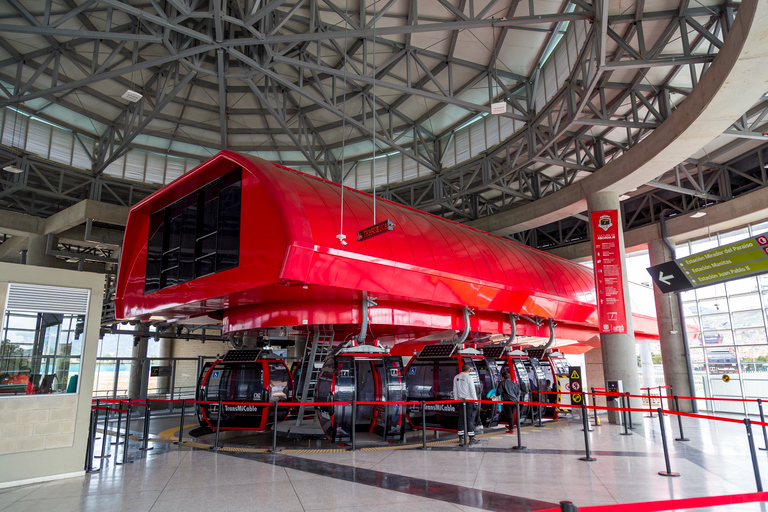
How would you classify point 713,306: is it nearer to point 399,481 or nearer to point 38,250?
point 399,481

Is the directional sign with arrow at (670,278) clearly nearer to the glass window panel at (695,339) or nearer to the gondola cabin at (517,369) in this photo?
the gondola cabin at (517,369)

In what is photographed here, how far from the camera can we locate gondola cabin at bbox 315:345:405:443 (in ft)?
44.0

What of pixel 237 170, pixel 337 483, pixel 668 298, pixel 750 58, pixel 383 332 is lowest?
pixel 337 483

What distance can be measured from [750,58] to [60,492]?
53.5 feet

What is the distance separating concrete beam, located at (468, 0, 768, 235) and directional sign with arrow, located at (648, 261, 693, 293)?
13.2 feet

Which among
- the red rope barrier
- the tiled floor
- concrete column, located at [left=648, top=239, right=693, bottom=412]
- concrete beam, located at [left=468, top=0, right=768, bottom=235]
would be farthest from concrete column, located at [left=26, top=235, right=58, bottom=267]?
concrete column, located at [left=648, top=239, right=693, bottom=412]

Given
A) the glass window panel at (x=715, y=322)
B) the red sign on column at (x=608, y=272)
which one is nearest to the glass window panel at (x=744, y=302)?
the glass window panel at (x=715, y=322)

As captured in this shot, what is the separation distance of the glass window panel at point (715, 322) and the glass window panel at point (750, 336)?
675 mm

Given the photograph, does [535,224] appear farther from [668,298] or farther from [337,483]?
[337,483]

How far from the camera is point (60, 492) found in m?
7.82

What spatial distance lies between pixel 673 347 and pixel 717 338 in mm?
3196

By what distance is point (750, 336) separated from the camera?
24297 mm

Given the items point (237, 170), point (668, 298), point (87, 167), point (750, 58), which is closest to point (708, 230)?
point (668, 298)

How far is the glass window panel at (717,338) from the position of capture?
2539 centimetres
